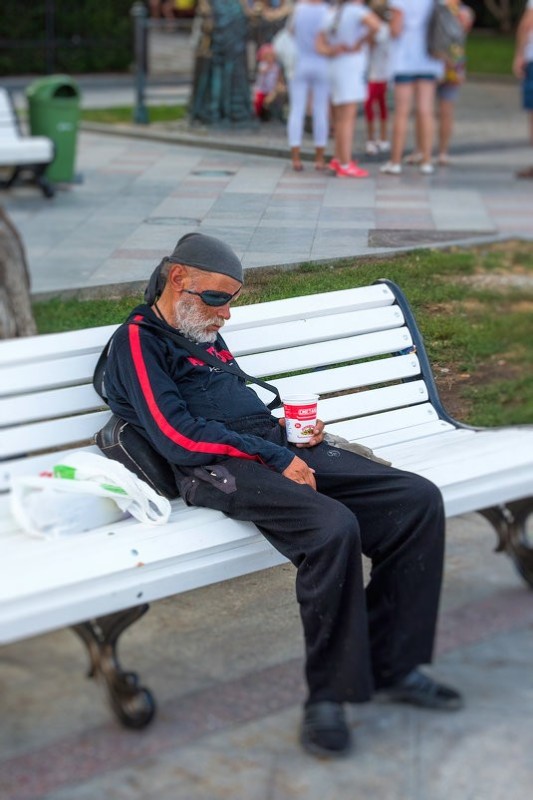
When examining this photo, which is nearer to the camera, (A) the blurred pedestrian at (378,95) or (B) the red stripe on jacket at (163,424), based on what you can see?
(B) the red stripe on jacket at (163,424)

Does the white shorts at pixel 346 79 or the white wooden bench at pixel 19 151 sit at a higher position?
the white shorts at pixel 346 79

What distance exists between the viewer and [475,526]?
4.79 meters

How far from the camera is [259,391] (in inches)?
168

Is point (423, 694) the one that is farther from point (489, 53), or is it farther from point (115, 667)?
point (489, 53)

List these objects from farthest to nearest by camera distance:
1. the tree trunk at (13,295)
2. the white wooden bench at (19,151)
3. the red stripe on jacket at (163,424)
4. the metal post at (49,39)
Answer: the metal post at (49,39) < the white wooden bench at (19,151) < the tree trunk at (13,295) < the red stripe on jacket at (163,424)

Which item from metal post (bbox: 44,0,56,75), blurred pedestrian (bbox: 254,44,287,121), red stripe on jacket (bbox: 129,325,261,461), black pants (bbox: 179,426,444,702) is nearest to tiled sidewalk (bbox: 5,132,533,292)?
blurred pedestrian (bbox: 254,44,287,121)

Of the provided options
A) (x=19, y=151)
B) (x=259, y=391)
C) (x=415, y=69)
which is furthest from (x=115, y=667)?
(x=19, y=151)

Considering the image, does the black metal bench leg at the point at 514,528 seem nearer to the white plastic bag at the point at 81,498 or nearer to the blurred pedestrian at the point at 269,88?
the white plastic bag at the point at 81,498

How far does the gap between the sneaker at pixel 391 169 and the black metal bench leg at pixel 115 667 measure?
9.58 ft

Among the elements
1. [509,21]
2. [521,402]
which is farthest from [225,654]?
[509,21]

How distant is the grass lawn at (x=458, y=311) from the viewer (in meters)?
4.46

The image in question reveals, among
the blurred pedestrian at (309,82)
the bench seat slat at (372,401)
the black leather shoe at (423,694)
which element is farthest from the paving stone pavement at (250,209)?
the black leather shoe at (423,694)

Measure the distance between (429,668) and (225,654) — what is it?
63 centimetres

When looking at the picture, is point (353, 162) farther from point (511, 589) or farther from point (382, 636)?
point (382, 636)
